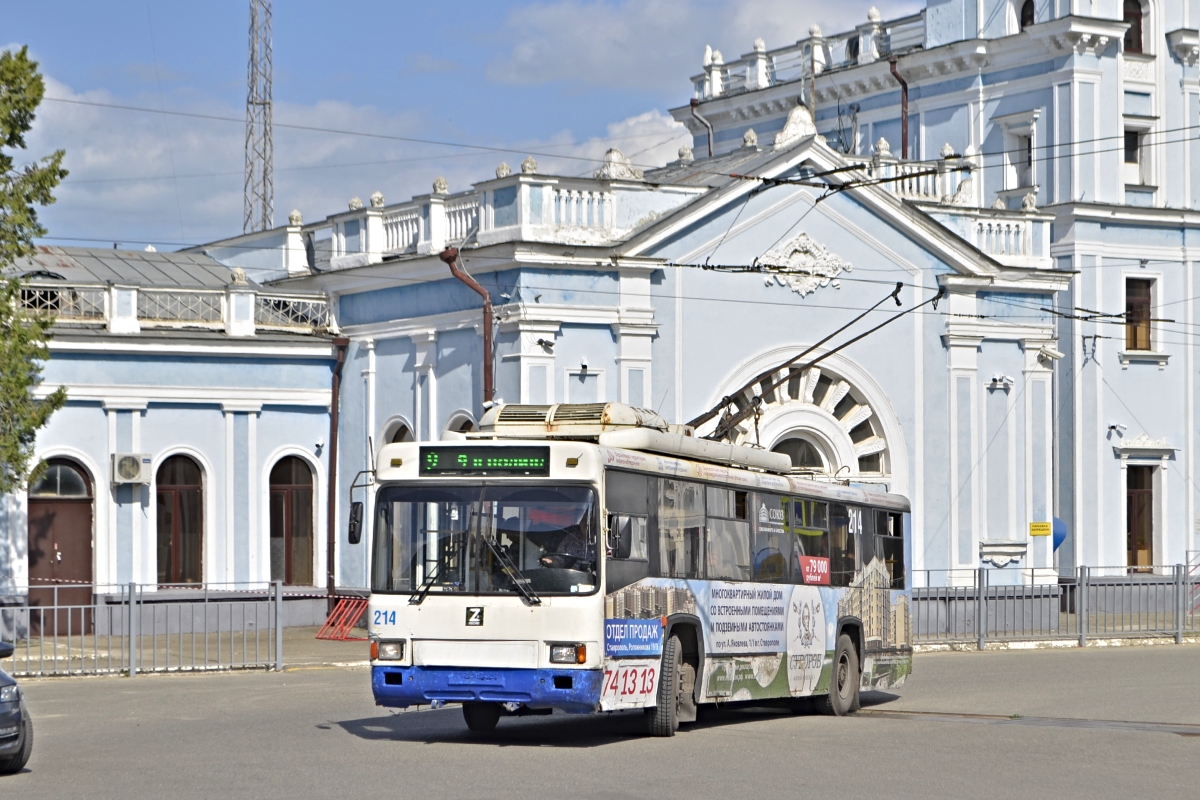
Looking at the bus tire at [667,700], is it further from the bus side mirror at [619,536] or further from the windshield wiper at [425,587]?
the windshield wiper at [425,587]

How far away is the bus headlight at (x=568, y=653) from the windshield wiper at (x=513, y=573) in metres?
0.40

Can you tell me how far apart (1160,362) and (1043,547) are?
823 centimetres

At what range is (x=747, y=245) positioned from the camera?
30625 mm

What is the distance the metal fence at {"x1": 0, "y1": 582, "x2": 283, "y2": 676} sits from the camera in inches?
918

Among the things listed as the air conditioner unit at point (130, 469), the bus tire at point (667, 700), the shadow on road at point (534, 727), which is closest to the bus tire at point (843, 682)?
the shadow on road at point (534, 727)

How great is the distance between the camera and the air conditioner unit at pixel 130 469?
99.3 ft

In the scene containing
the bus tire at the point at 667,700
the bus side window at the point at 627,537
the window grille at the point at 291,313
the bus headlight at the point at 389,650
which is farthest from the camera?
the window grille at the point at 291,313

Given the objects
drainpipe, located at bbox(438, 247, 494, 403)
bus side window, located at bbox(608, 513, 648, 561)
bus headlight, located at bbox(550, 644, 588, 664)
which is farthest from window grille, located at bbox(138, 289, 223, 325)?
bus headlight, located at bbox(550, 644, 588, 664)

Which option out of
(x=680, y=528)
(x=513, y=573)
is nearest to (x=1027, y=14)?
(x=680, y=528)

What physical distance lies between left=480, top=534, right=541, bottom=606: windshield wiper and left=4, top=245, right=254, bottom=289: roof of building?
18902mm

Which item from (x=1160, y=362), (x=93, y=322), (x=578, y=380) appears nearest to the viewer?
(x=578, y=380)

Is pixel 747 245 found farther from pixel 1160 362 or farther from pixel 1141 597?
pixel 1160 362

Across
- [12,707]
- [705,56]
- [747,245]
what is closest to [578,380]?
[747,245]

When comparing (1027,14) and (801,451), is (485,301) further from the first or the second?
(1027,14)
